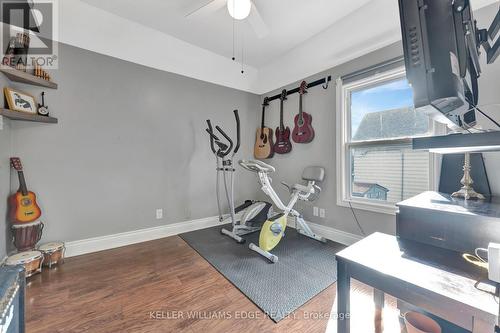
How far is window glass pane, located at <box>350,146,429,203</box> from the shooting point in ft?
6.61

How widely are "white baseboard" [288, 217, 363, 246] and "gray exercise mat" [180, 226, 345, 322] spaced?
10 centimetres

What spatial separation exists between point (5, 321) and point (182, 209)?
2311 millimetres

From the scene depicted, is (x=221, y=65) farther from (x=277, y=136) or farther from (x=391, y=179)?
(x=391, y=179)

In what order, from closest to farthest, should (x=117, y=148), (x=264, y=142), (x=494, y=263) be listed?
(x=494, y=263), (x=117, y=148), (x=264, y=142)

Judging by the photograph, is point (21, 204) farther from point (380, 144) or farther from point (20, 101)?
point (380, 144)

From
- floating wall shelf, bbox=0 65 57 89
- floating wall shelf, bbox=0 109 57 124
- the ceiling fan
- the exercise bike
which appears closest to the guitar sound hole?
floating wall shelf, bbox=0 109 57 124

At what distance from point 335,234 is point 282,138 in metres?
1.56

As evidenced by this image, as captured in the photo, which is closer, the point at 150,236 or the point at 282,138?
the point at 150,236

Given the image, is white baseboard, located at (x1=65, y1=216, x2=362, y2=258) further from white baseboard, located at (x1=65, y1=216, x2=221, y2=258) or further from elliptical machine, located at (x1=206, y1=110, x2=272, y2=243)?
elliptical machine, located at (x1=206, y1=110, x2=272, y2=243)

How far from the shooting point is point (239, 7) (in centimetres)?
180

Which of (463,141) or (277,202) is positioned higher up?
(463,141)

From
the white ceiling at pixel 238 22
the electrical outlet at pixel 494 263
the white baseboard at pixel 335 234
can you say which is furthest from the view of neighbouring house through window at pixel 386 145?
the electrical outlet at pixel 494 263

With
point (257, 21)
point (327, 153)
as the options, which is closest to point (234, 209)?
point (327, 153)

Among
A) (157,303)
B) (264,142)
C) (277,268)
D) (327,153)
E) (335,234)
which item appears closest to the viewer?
(157,303)
